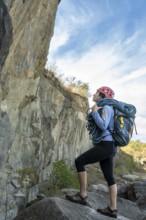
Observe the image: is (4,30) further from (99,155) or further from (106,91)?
(99,155)

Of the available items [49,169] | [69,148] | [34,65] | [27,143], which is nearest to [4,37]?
[34,65]

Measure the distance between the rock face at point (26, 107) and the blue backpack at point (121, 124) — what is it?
20.4 feet

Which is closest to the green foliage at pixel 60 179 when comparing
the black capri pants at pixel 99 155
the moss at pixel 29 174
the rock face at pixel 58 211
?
the moss at pixel 29 174

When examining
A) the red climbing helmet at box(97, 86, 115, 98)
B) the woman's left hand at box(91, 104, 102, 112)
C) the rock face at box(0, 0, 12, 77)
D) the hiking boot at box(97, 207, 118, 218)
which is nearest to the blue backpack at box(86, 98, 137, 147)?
the woman's left hand at box(91, 104, 102, 112)

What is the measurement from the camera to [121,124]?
8.48 m

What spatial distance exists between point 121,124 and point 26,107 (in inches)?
520

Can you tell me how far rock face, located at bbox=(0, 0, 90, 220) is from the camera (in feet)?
53.4

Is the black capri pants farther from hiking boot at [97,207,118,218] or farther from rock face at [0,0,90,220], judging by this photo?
rock face at [0,0,90,220]

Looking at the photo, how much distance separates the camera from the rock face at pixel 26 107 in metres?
16.3

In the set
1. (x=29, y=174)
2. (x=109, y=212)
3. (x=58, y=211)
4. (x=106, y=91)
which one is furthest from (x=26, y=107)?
(x=58, y=211)

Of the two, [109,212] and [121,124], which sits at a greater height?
[121,124]

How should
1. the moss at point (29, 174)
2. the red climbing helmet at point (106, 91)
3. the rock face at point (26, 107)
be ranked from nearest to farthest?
the red climbing helmet at point (106, 91) < the rock face at point (26, 107) < the moss at point (29, 174)

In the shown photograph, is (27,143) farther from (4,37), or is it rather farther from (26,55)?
(4,37)

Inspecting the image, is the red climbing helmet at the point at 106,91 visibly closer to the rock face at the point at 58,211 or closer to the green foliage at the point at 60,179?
the rock face at the point at 58,211
